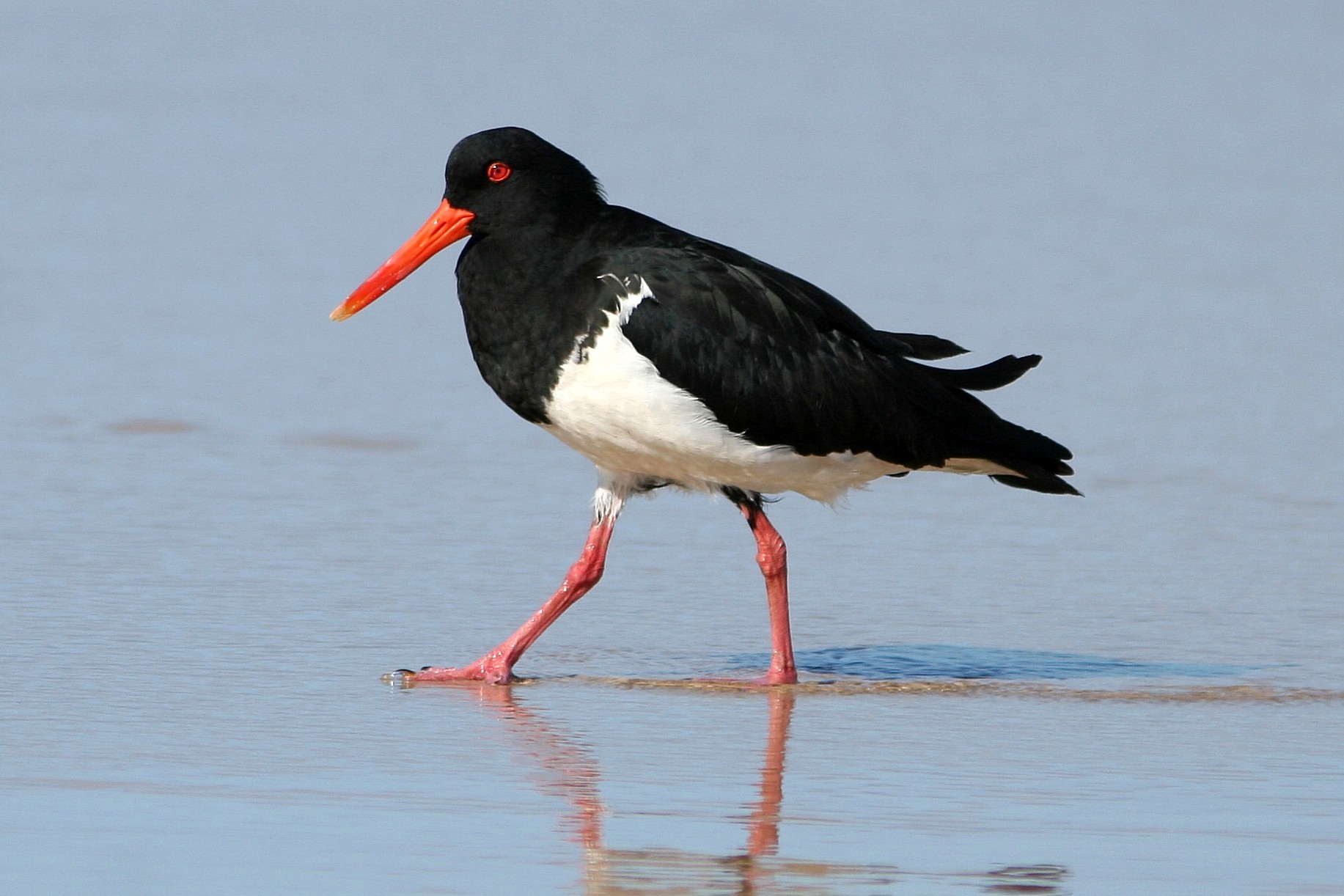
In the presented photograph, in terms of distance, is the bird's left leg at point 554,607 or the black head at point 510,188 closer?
the bird's left leg at point 554,607

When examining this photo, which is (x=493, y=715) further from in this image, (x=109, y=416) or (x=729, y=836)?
(x=109, y=416)

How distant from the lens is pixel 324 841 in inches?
205

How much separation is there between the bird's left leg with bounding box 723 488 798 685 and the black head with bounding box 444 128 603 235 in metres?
1.13

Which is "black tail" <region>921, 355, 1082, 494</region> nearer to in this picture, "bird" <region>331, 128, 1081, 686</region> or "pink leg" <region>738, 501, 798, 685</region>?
"bird" <region>331, 128, 1081, 686</region>

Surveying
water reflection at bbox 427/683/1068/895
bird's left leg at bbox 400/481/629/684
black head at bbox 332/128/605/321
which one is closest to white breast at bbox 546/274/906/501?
bird's left leg at bbox 400/481/629/684

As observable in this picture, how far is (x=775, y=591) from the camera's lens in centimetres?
776

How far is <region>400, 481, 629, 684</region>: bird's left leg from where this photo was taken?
23.7 ft

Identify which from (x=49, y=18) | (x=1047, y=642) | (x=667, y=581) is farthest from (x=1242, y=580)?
(x=49, y=18)

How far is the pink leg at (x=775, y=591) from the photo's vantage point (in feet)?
24.5

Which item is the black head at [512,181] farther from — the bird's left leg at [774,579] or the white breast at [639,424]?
the bird's left leg at [774,579]

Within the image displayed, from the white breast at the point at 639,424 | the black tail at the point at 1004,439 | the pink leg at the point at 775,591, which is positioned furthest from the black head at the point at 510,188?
the black tail at the point at 1004,439

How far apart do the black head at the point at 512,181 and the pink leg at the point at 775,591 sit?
1228 millimetres

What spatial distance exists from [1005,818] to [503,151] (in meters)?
3.01

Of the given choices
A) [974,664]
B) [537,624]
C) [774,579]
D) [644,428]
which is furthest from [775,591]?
[644,428]
